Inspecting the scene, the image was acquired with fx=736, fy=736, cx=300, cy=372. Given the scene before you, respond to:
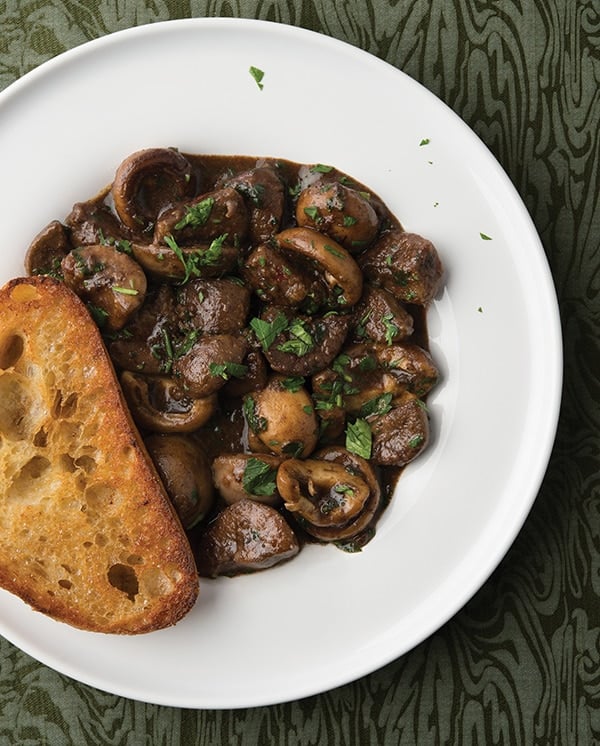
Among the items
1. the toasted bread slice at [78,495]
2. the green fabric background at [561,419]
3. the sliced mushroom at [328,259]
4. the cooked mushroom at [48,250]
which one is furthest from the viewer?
the green fabric background at [561,419]

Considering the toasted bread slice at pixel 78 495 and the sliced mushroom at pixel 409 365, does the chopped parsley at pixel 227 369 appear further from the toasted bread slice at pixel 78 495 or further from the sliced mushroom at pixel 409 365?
the sliced mushroom at pixel 409 365

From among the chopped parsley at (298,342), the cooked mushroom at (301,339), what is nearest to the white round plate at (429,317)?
the cooked mushroom at (301,339)

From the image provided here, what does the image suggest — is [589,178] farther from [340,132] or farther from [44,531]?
[44,531]

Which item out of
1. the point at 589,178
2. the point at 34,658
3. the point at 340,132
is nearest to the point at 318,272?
the point at 340,132

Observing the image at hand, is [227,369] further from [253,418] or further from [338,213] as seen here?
[338,213]

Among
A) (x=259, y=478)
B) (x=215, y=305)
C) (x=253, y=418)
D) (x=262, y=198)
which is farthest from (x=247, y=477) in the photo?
(x=262, y=198)

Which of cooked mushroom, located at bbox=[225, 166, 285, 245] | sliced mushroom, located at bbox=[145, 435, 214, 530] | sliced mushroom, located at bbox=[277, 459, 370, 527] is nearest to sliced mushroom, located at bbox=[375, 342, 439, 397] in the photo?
sliced mushroom, located at bbox=[277, 459, 370, 527]

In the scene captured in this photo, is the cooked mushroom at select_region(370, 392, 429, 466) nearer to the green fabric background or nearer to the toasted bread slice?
the green fabric background
